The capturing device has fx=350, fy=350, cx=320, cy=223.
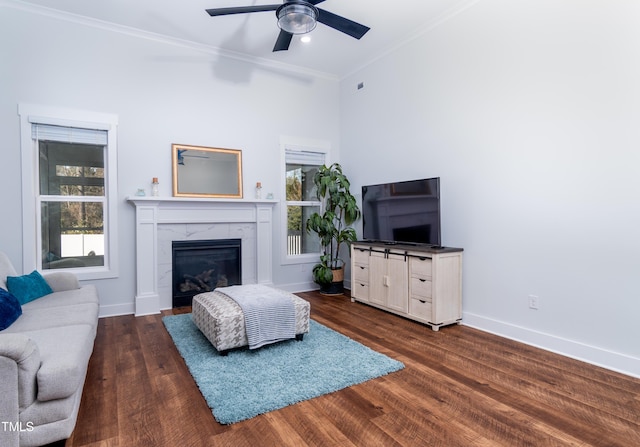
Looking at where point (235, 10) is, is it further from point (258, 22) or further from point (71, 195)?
point (71, 195)

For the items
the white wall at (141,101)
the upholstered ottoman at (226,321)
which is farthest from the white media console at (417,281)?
the white wall at (141,101)

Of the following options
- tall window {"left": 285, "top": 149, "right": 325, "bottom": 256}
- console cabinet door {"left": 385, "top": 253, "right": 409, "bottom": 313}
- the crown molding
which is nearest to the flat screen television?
console cabinet door {"left": 385, "top": 253, "right": 409, "bottom": 313}

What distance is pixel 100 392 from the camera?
2275mm

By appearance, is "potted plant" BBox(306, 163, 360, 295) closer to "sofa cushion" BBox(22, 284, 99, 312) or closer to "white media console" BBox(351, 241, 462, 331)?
"white media console" BBox(351, 241, 462, 331)

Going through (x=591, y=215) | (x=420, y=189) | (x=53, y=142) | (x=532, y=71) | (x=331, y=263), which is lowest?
(x=331, y=263)

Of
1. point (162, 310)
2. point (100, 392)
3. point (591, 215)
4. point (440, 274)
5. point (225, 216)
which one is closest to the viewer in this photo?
point (100, 392)

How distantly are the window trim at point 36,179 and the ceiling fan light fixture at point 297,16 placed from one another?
2416 millimetres

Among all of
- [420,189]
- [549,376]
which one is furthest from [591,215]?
[420,189]

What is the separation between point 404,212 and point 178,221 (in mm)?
2759

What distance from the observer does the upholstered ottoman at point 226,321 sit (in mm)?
2758

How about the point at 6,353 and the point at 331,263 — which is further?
the point at 331,263

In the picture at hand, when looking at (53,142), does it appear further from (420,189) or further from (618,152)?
(618,152)

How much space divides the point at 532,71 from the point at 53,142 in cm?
489

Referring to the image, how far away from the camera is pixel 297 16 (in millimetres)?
2818
